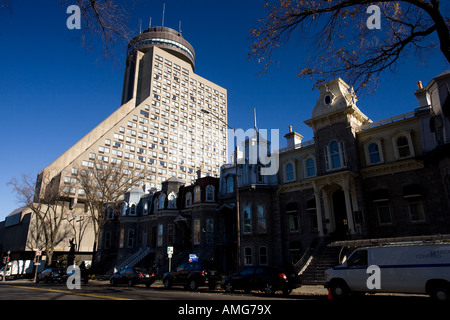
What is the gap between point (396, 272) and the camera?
10.5m

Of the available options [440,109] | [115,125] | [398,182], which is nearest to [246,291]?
[398,182]

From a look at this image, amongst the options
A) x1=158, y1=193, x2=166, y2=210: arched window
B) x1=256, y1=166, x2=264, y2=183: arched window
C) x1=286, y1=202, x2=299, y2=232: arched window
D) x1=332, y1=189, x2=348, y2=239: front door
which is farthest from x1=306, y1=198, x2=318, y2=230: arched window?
x1=158, y1=193, x2=166, y2=210: arched window

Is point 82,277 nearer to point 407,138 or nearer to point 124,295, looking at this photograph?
point 124,295

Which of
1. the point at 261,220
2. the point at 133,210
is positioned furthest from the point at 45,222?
the point at 261,220

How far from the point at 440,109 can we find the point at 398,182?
18.3 ft

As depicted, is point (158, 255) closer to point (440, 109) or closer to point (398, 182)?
point (398, 182)

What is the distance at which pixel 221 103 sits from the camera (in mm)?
108812

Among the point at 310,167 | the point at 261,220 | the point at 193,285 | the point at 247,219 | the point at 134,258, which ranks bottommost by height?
the point at 193,285

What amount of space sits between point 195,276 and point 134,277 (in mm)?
6145

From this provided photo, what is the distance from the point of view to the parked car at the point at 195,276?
18594 mm

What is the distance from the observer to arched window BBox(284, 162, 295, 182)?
2762 centimetres

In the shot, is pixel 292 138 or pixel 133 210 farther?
pixel 133 210

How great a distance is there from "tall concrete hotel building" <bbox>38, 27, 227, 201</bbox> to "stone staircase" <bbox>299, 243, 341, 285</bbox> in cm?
5346

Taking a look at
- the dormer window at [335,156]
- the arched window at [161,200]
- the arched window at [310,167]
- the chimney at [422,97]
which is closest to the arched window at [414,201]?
the dormer window at [335,156]
